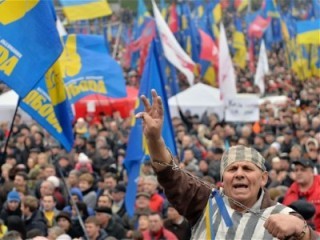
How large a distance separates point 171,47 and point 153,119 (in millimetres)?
14000

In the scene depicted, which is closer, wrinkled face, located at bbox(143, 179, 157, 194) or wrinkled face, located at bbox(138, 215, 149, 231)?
wrinkled face, located at bbox(138, 215, 149, 231)

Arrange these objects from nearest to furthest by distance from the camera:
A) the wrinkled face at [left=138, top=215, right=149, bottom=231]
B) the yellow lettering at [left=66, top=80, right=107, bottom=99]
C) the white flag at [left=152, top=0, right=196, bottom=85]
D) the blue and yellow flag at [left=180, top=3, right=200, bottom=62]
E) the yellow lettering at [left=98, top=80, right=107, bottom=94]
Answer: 1. the wrinkled face at [left=138, top=215, right=149, bottom=231]
2. the yellow lettering at [left=66, top=80, right=107, bottom=99]
3. the yellow lettering at [left=98, top=80, right=107, bottom=94]
4. the white flag at [left=152, top=0, right=196, bottom=85]
5. the blue and yellow flag at [left=180, top=3, right=200, bottom=62]

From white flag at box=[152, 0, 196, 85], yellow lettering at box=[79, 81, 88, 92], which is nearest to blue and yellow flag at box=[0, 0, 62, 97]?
yellow lettering at box=[79, 81, 88, 92]

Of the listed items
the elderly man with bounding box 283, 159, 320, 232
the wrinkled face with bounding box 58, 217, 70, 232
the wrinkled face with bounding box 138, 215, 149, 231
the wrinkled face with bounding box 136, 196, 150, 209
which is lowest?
the wrinkled face with bounding box 136, 196, 150, 209

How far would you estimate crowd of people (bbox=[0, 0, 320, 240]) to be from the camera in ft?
23.9

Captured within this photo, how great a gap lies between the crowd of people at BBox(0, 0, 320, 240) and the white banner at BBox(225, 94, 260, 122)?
196 mm

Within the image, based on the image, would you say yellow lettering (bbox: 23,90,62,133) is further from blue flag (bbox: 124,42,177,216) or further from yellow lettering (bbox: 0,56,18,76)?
blue flag (bbox: 124,42,177,216)

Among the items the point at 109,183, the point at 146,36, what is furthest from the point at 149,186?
the point at 146,36

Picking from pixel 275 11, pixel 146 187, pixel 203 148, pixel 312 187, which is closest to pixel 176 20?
pixel 275 11

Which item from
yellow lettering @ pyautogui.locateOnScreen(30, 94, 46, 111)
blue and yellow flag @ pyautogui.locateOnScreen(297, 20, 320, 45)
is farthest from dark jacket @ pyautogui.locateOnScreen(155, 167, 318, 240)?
blue and yellow flag @ pyautogui.locateOnScreen(297, 20, 320, 45)

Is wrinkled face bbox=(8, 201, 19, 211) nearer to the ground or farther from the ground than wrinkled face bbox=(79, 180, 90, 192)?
farther from the ground

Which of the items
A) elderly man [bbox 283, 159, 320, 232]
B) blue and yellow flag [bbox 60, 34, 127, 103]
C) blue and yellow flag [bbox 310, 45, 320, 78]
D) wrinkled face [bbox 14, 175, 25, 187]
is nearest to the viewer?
elderly man [bbox 283, 159, 320, 232]

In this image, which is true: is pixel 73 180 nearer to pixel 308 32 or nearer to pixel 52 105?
pixel 52 105

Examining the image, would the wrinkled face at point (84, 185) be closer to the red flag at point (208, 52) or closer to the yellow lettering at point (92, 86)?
the yellow lettering at point (92, 86)
